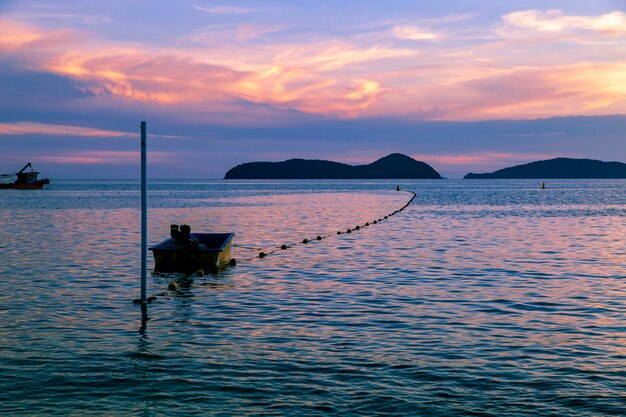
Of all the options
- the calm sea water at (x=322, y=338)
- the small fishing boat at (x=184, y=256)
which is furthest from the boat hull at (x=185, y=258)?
the calm sea water at (x=322, y=338)

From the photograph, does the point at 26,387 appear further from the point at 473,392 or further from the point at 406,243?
the point at 406,243

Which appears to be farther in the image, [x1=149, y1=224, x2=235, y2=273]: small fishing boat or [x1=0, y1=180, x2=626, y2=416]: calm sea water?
[x1=149, y1=224, x2=235, y2=273]: small fishing boat

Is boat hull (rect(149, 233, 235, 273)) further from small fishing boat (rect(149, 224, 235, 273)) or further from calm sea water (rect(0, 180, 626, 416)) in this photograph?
calm sea water (rect(0, 180, 626, 416))

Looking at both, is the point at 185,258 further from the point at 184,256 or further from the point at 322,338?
the point at 322,338

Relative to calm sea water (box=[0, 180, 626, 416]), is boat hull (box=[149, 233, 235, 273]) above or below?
above

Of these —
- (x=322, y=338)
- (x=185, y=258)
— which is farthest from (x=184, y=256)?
(x=322, y=338)

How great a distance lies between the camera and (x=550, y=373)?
13484mm

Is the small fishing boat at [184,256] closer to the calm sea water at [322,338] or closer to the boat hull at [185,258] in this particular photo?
the boat hull at [185,258]

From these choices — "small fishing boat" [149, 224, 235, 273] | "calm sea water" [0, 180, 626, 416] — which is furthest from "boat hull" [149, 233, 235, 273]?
"calm sea water" [0, 180, 626, 416]

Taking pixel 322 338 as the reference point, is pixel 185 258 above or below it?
above

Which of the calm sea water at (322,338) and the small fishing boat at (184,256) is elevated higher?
the small fishing boat at (184,256)

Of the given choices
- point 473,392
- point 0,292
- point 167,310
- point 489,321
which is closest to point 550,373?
point 473,392

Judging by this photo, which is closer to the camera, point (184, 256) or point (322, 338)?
point (322, 338)

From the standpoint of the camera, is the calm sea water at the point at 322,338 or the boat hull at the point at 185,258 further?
the boat hull at the point at 185,258
